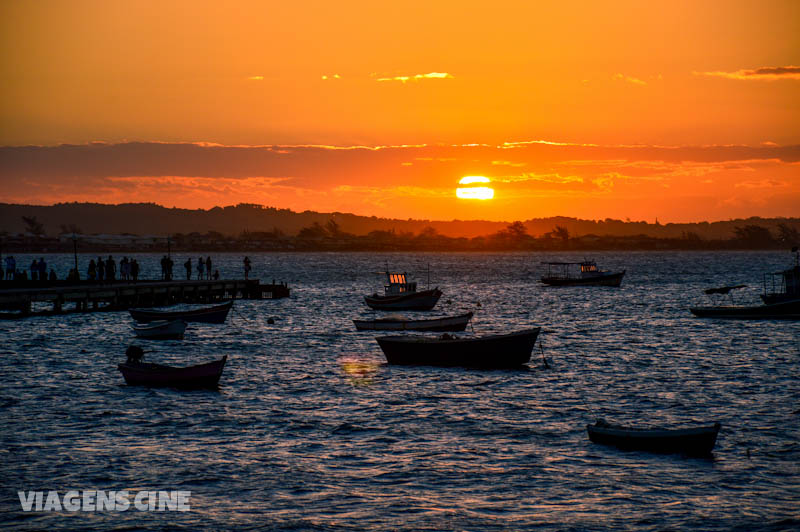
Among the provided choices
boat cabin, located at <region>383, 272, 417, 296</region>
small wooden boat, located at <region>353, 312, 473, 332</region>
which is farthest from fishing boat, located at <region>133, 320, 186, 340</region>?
boat cabin, located at <region>383, 272, 417, 296</region>

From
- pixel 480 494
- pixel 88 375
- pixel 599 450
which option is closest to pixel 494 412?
pixel 599 450

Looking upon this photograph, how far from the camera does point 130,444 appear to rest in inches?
1057

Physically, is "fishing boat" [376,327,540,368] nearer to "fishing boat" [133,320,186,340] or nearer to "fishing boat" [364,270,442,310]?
"fishing boat" [133,320,186,340]

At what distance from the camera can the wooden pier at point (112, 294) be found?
67.6 metres

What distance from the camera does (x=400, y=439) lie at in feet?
91.4

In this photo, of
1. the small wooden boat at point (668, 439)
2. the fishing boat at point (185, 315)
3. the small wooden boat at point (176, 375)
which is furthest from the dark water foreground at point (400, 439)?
the fishing boat at point (185, 315)

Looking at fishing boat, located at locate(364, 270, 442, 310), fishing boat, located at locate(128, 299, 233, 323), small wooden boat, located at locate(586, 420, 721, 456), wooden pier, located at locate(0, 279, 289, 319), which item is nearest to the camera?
small wooden boat, located at locate(586, 420, 721, 456)

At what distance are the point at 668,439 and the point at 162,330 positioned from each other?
38.0 metres

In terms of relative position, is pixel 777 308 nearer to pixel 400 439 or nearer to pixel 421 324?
pixel 421 324

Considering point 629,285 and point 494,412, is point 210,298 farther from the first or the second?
point 629,285

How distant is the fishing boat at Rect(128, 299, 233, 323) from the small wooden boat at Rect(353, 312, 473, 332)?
12.2 meters

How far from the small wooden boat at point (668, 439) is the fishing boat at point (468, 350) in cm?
1580

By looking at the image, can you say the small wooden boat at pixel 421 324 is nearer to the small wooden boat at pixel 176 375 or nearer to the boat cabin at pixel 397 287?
the boat cabin at pixel 397 287

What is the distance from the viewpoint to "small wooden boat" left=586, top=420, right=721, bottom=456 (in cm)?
2495
